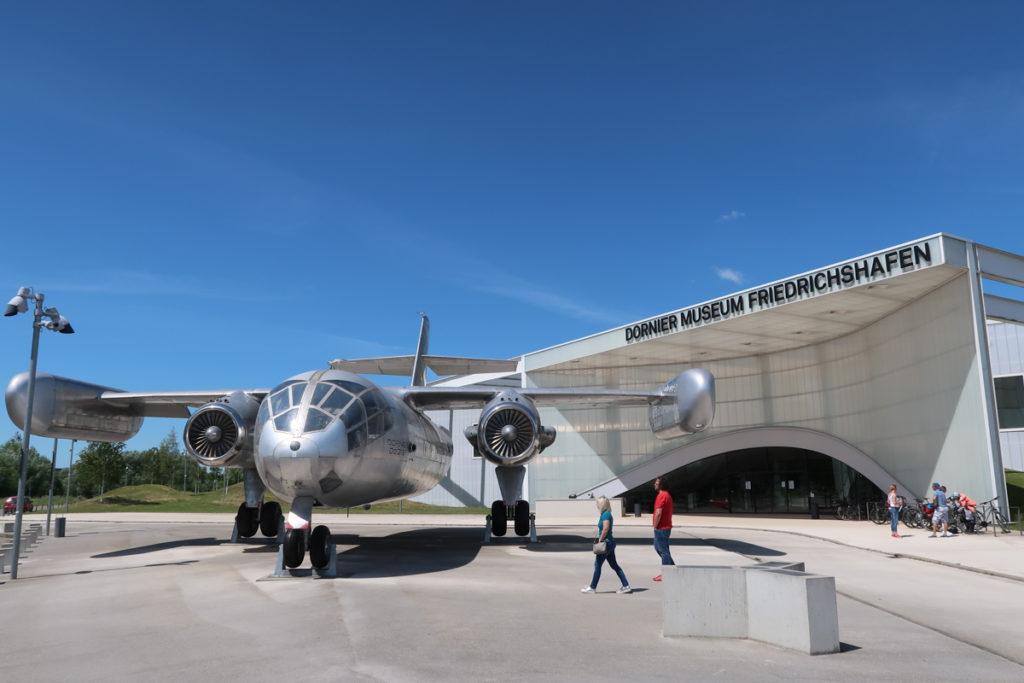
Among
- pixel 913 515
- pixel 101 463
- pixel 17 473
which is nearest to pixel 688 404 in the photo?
pixel 913 515

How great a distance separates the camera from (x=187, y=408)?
2081 centimetres

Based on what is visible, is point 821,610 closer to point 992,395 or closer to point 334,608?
point 334,608

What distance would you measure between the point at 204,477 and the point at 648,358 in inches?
4109

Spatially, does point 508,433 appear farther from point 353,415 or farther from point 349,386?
point 353,415

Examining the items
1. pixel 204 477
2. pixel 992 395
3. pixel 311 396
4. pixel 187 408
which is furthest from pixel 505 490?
pixel 204 477

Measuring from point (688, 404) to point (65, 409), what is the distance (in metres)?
16.3

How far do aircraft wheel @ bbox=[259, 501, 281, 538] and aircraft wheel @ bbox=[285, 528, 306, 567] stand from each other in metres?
7.20

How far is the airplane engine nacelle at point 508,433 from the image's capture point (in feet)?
51.1

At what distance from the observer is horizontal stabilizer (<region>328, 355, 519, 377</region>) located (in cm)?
2222

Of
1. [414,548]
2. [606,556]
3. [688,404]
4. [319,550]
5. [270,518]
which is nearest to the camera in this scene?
[606,556]

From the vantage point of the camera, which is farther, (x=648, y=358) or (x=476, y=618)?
(x=648, y=358)

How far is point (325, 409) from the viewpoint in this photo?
11531 millimetres

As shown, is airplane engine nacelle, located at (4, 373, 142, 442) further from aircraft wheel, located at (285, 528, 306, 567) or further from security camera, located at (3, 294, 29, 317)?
aircraft wheel, located at (285, 528, 306, 567)

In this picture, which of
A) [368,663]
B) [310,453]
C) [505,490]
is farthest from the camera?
[505,490]
